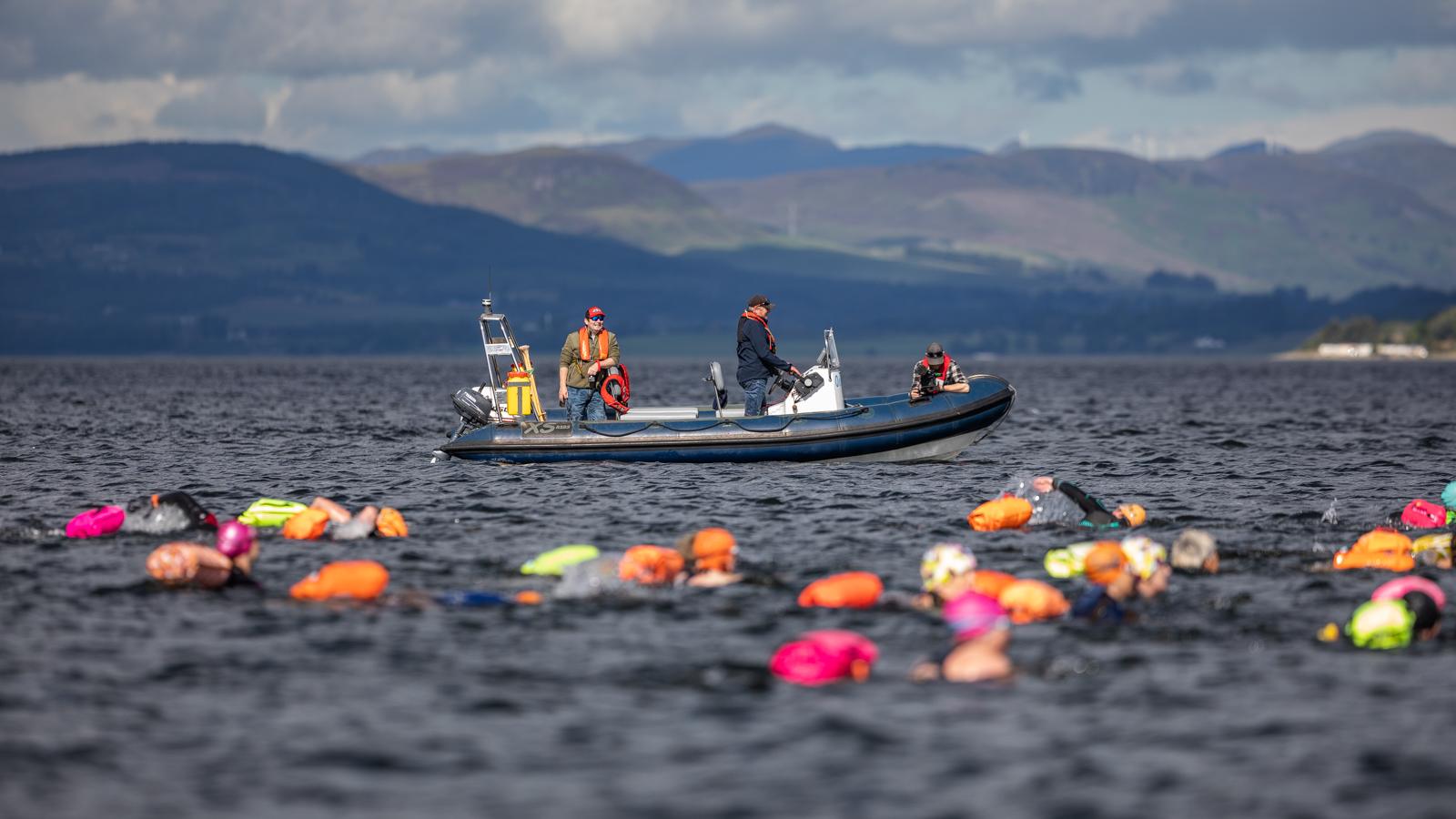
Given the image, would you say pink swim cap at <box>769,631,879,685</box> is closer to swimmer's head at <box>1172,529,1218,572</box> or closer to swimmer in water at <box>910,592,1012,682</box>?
swimmer in water at <box>910,592,1012,682</box>

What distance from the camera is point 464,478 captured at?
28.0 metres

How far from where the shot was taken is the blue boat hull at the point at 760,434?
87.2 feet

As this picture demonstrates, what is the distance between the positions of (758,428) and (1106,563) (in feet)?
35.8

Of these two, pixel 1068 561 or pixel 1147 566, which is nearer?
pixel 1147 566

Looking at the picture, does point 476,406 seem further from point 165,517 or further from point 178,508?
point 165,517

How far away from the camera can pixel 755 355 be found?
26562mm

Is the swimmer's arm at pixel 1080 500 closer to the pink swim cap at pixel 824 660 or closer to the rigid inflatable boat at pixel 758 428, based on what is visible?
the rigid inflatable boat at pixel 758 428

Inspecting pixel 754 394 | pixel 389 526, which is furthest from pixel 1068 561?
pixel 754 394

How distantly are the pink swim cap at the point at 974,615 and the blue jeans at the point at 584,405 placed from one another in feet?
43.1

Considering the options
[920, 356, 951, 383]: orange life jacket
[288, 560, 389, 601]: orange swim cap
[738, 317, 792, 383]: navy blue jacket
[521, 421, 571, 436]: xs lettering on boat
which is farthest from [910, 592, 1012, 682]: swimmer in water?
[521, 421, 571, 436]: xs lettering on boat

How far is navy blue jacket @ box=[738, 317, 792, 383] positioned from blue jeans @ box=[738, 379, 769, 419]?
74 millimetres

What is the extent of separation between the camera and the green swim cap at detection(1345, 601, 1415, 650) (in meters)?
13.9

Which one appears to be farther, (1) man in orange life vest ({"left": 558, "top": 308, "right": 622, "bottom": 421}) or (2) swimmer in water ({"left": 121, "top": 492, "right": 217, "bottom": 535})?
(1) man in orange life vest ({"left": 558, "top": 308, "right": 622, "bottom": 421})

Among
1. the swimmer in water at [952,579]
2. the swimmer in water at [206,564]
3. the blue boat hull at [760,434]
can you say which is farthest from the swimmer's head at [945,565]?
the blue boat hull at [760,434]
